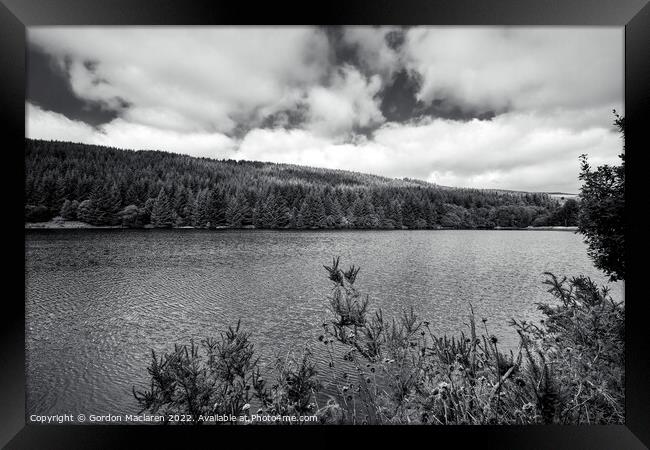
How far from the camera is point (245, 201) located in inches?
1387

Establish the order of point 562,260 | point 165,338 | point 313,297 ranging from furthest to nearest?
1. point 562,260
2. point 313,297
3. point 165,338

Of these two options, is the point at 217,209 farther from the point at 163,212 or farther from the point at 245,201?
the point at 163,212

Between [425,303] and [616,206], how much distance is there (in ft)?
23.3

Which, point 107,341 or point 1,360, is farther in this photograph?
point 107,341

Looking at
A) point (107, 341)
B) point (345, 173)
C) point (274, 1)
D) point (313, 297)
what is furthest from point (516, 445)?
point (345, 173)

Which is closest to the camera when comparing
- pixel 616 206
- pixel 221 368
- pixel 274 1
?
pixel 274 1

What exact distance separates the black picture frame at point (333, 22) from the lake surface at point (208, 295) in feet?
3.66

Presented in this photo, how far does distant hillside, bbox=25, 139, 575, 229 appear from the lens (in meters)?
25.9

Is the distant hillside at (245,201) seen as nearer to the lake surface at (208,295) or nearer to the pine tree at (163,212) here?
the pine tree at (163,212)

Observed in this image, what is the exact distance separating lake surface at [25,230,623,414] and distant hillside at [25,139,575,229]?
192 inches

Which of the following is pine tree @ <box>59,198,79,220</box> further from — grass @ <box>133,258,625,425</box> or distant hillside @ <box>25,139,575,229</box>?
grass @ <box>133,258,625,425</box>

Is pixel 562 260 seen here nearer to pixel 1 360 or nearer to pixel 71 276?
pixel 1 360

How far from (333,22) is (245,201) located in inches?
1331

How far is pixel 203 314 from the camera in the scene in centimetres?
1011
